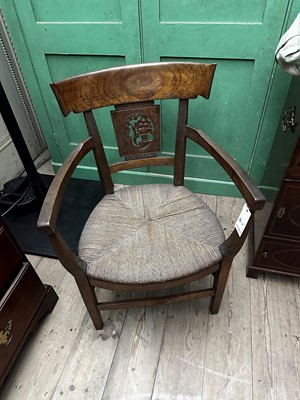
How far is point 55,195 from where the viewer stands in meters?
0.74

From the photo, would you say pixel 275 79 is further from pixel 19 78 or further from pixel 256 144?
pixel 19 78

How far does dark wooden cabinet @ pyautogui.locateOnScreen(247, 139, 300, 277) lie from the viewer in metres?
0.90

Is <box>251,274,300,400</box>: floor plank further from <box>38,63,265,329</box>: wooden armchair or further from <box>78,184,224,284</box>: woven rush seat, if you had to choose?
<box>78,184,224,284</box>: woven rush seat

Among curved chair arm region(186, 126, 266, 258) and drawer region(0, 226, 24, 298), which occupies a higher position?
curved chair arm region(186, 126, 266, 258)

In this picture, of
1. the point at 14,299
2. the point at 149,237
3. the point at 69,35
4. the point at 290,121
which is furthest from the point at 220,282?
the point at 69,35

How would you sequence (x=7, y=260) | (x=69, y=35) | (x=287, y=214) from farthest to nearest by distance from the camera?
(x=69, y=35) → (x=287, y=214) → (x=7, y=260)

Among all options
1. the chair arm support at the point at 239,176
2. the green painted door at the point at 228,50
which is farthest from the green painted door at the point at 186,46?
the chair arm support at the point at 239,176

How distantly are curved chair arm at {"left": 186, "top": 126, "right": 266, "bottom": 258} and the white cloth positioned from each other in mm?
297

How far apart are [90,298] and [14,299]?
24 centimetres

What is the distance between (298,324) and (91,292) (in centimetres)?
82

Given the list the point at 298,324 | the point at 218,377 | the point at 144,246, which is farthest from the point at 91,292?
the point at 298,324

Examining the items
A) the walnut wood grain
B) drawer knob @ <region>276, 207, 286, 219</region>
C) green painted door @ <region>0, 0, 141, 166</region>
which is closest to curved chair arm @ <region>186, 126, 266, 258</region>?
the walnut wood grain

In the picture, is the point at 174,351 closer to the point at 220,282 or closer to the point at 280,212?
the point at 220,282

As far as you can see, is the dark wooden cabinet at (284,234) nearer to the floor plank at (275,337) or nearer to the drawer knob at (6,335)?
the floor plank at (275,337)
